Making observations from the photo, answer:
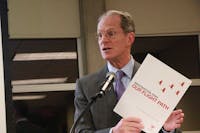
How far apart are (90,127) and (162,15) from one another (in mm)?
2894

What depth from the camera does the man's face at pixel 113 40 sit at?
1972 millimetres

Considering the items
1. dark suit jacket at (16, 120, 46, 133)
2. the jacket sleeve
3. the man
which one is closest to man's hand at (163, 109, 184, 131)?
the man

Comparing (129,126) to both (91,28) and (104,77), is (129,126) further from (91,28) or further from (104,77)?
(91,28)

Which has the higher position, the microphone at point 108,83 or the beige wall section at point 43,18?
the beige wall section at point 43,18

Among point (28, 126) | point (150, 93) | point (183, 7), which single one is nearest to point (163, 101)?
point (150, 93)

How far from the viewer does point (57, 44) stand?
4453 mm

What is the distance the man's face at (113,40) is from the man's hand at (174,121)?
397mm

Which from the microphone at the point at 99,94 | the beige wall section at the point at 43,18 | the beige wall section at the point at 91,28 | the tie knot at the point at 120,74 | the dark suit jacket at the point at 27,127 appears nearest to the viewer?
the microphone at the point at 99,94

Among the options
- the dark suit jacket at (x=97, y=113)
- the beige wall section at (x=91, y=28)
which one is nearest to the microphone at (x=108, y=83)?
the dark suit jacket at (x=97, y=113)

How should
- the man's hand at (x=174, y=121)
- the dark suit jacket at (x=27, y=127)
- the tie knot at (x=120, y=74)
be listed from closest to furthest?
the man's hand at (x=174, y=121)
the tie knot at (x=120, y=74)
the dark suit jacket at (x=27, y=127)

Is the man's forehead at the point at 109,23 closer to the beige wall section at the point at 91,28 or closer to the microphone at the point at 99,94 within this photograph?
the microphone at the point at 99,94

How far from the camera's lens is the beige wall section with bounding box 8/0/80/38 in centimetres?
423

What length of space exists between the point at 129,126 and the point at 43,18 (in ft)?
9.40

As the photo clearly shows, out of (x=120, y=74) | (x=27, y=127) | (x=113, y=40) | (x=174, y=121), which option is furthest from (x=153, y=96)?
(x=27, y=127)
